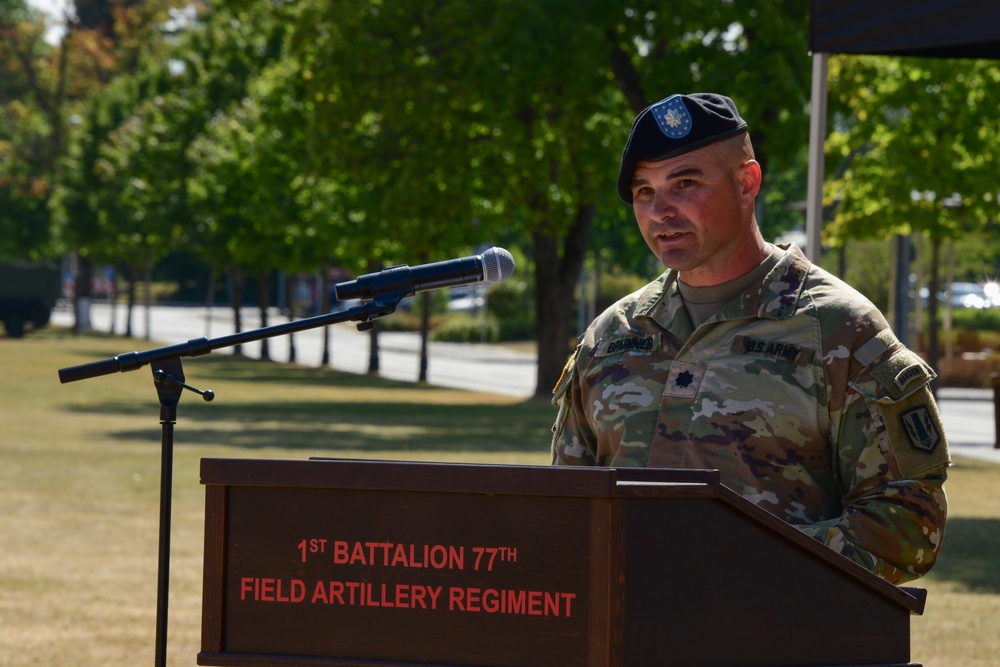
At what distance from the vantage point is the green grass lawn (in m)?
8.77

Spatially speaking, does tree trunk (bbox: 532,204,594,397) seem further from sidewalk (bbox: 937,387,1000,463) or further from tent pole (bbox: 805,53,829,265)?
tent pole (bbox: 805,53,829,265)

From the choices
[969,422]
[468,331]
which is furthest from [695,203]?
[468,331]

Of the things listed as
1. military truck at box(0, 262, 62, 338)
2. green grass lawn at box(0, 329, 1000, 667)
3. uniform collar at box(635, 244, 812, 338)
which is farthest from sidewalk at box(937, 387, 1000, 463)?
military truck at box(0, 262, 62, 338)

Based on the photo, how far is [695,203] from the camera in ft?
11.2

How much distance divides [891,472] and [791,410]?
0.86ft

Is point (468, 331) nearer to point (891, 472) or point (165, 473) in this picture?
point (165, 473)

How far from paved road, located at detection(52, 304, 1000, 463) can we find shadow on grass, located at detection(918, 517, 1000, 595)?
247 inches

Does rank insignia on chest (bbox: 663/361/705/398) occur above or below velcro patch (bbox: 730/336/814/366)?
below

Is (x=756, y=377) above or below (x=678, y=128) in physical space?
below

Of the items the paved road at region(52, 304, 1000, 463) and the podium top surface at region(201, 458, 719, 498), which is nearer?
the podium top surface at region(201, 458, 719, 498)

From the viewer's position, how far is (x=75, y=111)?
2793 inches

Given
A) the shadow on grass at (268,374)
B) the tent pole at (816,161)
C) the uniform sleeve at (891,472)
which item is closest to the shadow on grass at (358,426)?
the shadow on grass at (268,374)

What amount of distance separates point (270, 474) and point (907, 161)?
18505mm

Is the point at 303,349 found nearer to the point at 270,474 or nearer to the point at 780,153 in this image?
the point at 780,153
